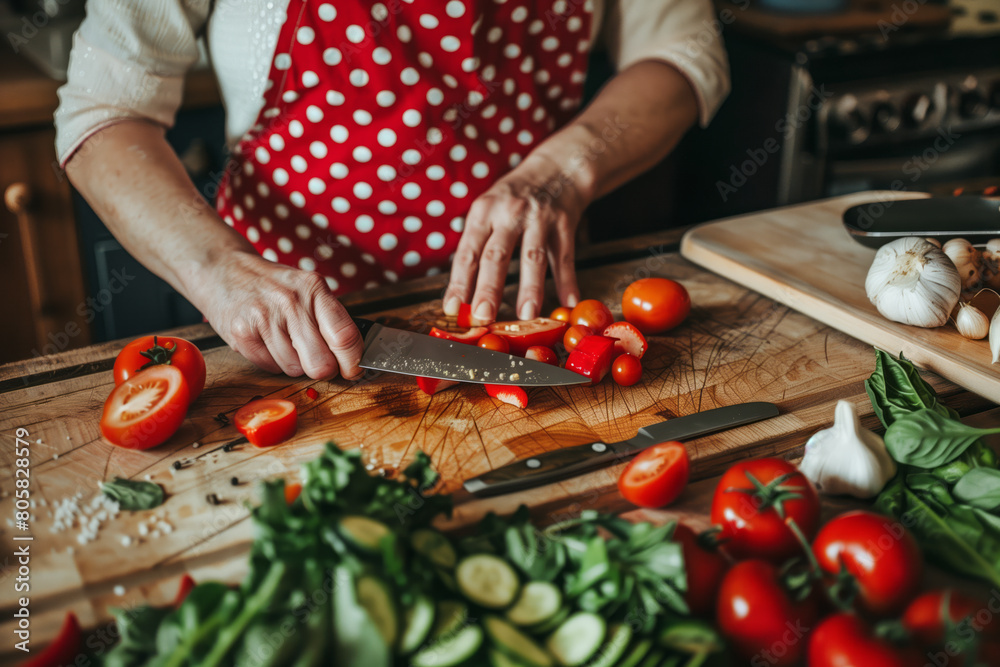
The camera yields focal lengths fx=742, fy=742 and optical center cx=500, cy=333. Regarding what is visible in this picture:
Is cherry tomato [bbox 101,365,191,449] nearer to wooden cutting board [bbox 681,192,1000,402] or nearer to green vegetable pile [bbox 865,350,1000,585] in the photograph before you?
green vegetable pile [bbox 865,350,1000,585]

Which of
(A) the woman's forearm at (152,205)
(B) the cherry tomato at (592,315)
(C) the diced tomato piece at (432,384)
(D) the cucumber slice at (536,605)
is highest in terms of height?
(A) the woman's forearm at (152,205)

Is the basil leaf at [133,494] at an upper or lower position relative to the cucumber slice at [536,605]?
lower

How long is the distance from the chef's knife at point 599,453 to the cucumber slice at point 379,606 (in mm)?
282

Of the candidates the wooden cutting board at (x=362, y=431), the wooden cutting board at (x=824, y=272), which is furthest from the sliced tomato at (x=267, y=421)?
the wooden cutting board at (x=824, y=272)

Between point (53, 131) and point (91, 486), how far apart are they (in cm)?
151

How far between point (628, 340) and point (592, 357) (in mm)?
104

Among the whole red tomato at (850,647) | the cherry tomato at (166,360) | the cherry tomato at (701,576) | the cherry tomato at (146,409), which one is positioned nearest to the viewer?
the whole red tomato at (850,647)

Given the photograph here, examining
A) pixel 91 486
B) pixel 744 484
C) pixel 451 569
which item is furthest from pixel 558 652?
pixel 91 486

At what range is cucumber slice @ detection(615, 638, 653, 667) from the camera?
0.65 m

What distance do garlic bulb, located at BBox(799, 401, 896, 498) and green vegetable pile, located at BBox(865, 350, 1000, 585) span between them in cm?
2

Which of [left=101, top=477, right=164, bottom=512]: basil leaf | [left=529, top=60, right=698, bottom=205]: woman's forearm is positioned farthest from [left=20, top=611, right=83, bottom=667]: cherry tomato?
[left=529, top=60, right=698, bottom=205]: woman's forearm

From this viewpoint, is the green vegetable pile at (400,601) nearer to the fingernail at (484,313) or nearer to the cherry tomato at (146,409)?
the cherry tomato at (146,409)

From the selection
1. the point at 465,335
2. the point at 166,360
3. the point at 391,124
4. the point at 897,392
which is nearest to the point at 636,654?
the point at 897,392

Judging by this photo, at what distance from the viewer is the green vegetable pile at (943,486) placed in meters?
0.79
